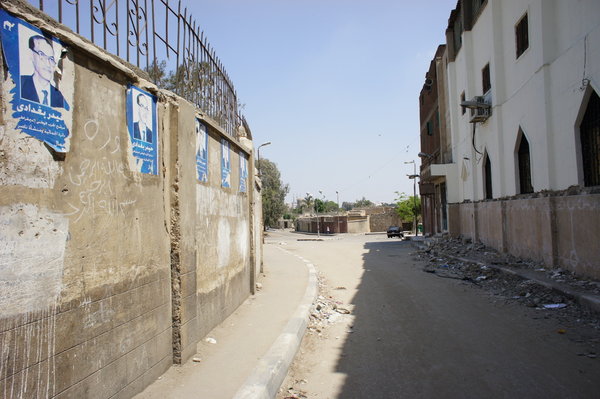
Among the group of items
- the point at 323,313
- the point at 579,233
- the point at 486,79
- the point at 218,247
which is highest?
the point at 486,79

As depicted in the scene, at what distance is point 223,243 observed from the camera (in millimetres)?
6578

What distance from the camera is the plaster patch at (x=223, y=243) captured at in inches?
249

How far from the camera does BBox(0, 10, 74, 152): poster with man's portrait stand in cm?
256

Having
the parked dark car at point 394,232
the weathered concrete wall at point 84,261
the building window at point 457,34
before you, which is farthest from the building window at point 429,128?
the weathered concrete wall at point 84,261

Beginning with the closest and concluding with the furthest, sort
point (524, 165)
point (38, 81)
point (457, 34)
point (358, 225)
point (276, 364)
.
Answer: point (38, 81)
point (276, 364)
point (524, 165)
point (457, 34)
point (358, 225)

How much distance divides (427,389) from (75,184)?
12.3 ft

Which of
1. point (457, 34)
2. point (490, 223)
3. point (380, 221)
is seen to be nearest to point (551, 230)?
point (490, 223)

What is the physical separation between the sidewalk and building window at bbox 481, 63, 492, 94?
39.0ft

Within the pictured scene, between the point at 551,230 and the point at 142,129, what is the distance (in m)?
9.66

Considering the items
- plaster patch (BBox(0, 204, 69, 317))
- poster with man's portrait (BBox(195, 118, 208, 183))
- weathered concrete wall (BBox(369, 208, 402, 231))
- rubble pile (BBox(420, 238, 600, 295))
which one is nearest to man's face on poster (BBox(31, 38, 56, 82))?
plaster patch (BBox(0, 204, 69, 317))

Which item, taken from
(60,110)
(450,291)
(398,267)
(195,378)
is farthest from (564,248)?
(60,110)

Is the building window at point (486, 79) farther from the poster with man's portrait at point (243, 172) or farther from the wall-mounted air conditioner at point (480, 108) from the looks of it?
the poster with man's portrait at point (243, 172)

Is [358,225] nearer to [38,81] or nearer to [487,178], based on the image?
[487,178]

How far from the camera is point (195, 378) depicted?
4.15m
